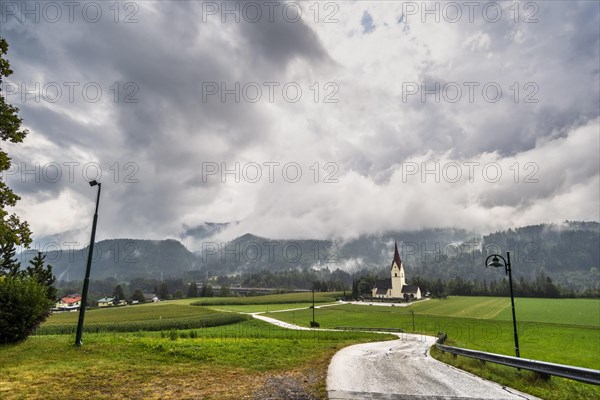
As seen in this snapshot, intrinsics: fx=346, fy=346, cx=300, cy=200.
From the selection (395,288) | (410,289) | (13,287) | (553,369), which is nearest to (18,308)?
(13,287)

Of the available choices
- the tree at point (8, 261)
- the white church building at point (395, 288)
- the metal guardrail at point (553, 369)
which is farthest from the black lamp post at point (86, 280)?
the white church building at point (395, 288)

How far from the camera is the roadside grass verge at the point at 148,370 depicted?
427 inches

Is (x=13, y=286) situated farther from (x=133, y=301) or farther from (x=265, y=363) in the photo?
(x=133, y=301)

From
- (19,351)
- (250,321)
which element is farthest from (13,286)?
(250,321)

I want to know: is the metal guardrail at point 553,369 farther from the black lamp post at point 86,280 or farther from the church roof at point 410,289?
the church roof at point 410,289

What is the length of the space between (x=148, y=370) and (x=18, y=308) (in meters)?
11.8

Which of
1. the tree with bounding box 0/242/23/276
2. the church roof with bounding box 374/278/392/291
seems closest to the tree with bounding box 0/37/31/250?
the tree with bounding box 0/242/23/276

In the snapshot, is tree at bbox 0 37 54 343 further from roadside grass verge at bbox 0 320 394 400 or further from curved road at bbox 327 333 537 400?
curved road at bbox 327 333 537 400

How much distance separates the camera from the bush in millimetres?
19297

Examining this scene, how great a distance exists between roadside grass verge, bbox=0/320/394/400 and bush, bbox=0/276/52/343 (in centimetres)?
94

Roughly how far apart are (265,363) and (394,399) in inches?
290

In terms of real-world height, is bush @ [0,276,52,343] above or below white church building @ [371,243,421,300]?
above

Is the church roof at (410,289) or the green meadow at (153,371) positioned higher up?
the green meadow at (153,371)

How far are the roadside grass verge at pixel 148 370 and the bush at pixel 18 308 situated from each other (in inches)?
37.1
